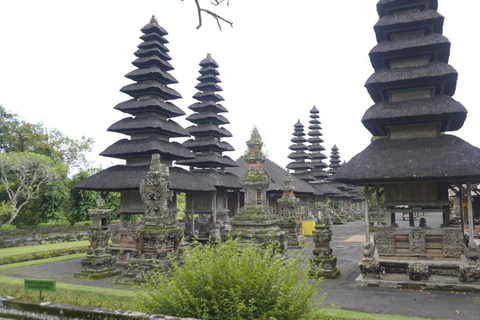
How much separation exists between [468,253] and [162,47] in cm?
2167

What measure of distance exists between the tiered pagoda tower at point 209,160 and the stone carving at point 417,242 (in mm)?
15159

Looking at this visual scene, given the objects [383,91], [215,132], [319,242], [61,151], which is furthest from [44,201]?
[383,91]

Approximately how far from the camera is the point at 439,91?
13.9 meters

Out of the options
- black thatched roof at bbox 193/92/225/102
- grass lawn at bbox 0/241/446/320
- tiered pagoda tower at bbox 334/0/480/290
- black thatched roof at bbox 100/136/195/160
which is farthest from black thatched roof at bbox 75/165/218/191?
tiered pagoda tower at bbox 334/0/480/290

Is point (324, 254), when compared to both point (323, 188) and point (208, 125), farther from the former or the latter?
point (323, 188)

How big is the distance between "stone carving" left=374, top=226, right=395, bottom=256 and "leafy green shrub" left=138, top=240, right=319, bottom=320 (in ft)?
26.4

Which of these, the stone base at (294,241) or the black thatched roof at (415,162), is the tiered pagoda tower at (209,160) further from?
the black thatched roof at (415,162)

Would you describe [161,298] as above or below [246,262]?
below

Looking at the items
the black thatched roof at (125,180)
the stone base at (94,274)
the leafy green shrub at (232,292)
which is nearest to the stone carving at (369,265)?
the leafy green shrub at (232,292)

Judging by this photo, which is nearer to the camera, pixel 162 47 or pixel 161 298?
pixel 161 298

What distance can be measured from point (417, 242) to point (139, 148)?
15833 millimetres

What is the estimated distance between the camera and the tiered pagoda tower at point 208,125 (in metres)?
30.8

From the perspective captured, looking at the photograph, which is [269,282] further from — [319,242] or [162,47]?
[162,47]

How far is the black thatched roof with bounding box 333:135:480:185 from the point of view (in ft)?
37.9
